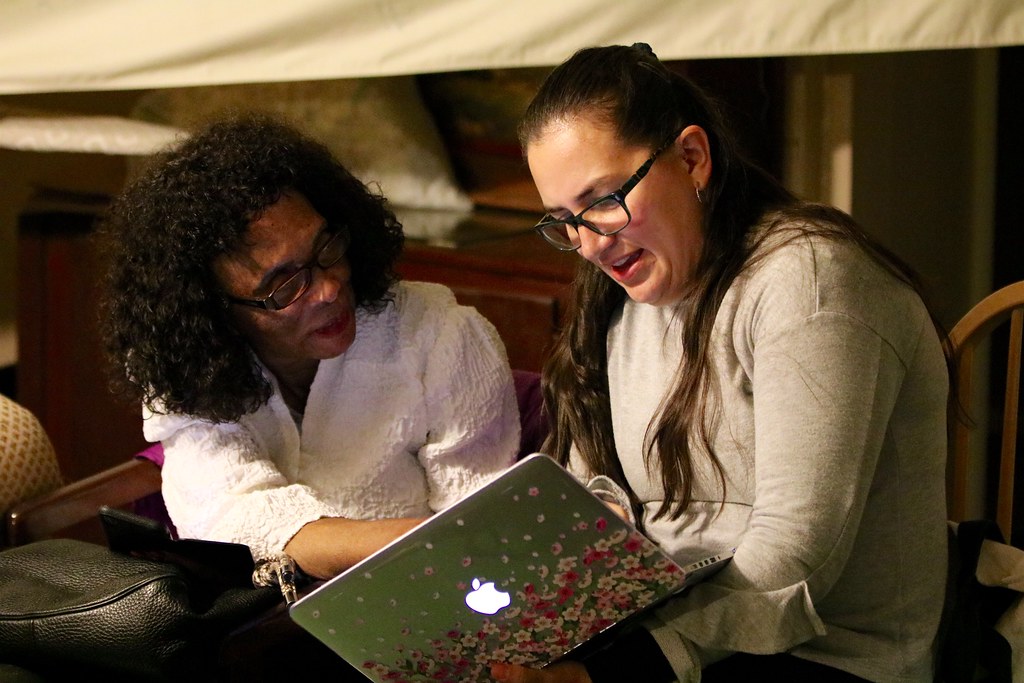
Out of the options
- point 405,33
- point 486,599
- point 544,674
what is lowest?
point 544,674

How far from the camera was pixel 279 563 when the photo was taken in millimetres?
1501

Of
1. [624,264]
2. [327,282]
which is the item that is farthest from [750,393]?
[327,282]

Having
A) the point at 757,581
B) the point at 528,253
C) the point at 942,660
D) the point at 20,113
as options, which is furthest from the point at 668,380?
the point at 20,113

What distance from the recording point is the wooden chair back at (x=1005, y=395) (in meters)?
1.52

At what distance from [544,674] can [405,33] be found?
1230 millimetres

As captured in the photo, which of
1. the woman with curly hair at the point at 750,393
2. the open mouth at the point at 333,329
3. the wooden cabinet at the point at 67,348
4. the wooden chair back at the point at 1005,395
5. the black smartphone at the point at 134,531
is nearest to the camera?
the woman with curly hair at the point at 750,393

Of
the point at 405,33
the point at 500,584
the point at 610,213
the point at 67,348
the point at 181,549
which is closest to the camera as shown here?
the point at 500,584

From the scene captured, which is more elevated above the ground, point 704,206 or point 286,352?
point 704,206

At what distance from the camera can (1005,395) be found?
1.59 m

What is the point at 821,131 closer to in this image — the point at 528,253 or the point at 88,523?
the point at 528,253

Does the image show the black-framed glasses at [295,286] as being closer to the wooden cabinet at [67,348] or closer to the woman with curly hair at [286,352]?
the woman with curly hair at [286,352]

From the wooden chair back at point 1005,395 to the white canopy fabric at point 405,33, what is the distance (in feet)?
1.22

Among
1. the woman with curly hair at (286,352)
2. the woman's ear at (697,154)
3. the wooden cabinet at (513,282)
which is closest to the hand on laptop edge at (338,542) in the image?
the woman with curly hair at (286,352)

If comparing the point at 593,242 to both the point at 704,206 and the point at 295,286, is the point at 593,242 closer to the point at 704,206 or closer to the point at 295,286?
the point at 704,206
